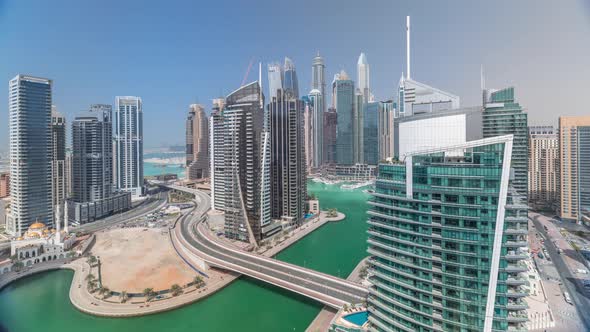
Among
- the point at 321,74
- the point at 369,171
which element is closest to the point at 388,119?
the point at 369,171

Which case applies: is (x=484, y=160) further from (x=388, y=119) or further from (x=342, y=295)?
(x=388, y=119)

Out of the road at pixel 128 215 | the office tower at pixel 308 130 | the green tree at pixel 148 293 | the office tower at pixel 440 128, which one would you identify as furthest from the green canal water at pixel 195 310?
the office tower at pixel 308 130

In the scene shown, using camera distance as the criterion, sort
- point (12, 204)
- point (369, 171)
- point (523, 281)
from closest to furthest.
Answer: point (523, 281) < point (12, 204) < point (369, 171)

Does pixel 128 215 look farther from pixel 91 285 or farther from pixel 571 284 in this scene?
pixel 571 284

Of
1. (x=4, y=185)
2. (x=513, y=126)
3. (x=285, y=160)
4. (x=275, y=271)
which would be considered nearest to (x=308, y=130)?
(x=285, y=160)

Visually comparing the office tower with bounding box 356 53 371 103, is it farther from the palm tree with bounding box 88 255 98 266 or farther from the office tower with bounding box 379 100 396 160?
the palm tree with bounding box 88 255 98 266

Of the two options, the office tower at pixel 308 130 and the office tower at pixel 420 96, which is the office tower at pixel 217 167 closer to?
the office tower at pixel 420 96
